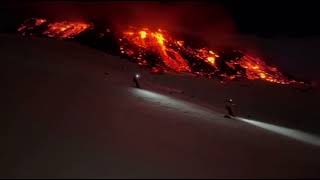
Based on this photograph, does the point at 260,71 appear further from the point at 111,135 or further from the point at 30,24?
the point at 111,135

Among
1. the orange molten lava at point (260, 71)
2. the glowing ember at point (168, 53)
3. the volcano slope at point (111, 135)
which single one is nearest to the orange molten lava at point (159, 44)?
the glowing ember at point (168, 53)

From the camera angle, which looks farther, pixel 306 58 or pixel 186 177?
pixel 306 58

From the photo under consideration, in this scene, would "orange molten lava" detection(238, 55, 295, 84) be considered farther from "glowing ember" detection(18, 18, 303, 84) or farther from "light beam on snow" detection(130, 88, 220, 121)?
"light beam on snow" detection(130, 88, 220, 121)

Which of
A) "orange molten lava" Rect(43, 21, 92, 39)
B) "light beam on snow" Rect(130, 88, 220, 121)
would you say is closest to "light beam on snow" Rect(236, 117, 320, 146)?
"light beam on snow" Rect(130, 88, 220, 121)

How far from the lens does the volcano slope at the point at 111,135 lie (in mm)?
4023

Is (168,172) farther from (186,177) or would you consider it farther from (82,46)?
(82,46)

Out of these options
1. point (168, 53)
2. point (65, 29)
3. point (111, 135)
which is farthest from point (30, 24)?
point (111, 135)

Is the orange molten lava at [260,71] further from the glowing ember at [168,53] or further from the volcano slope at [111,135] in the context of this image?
the volcano slope at [111,135]

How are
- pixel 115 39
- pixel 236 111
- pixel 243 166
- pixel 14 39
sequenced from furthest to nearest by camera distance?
pixel 115 39
pixel 14 39
pixel 236 111
pixel 243 166

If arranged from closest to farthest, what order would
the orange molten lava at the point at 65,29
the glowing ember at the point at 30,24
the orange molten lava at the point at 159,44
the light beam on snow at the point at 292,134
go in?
the light beam on snow at the point at 292,134 < the orange molten lava at the point at 159,44 < the orange molten lava at the point at 65,29 < the glowing ember at the point at 30,24

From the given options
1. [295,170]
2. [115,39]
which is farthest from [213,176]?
[115,39]

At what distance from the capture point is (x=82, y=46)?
522 inches

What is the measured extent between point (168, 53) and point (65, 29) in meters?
3.74

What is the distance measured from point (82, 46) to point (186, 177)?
32.7ft
